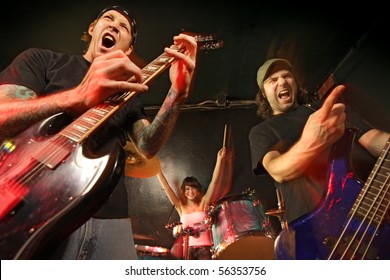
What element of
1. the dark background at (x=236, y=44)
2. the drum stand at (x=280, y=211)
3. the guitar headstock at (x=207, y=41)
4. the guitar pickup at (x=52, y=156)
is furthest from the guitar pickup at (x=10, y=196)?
the guitar headstock at (x=207, y=41)

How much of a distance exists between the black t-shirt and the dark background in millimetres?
139

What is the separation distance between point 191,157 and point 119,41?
0.69m

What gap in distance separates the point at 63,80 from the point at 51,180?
0.59 meters

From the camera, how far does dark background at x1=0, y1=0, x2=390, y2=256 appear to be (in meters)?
1.79

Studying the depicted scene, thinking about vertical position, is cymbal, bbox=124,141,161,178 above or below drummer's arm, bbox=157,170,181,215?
above

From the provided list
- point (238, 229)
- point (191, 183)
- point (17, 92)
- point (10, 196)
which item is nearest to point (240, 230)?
point (238, 229)

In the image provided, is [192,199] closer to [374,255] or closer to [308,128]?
[308,128]

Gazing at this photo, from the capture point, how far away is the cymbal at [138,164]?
5.26ft

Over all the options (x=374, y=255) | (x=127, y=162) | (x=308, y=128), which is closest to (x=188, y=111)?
(x=127, y=162)

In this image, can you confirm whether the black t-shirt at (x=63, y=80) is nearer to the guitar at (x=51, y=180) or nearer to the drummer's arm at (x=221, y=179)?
the guitar at (x=51, y=180)

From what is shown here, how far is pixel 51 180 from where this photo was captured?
1.19 meters

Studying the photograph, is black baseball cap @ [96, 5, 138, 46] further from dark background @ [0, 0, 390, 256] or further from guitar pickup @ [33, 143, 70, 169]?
guitar pickup @ [33, 143, 70, 169]

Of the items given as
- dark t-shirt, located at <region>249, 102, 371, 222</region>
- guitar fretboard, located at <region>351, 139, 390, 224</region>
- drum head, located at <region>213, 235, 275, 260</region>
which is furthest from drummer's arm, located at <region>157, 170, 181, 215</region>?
guitar fretboard, located at <region>351, 139, 390, 224</region>

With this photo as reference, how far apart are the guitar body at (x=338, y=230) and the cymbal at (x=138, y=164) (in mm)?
644
